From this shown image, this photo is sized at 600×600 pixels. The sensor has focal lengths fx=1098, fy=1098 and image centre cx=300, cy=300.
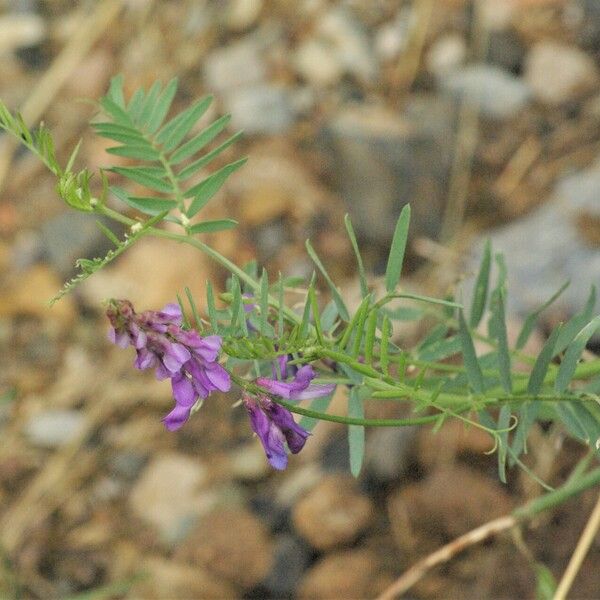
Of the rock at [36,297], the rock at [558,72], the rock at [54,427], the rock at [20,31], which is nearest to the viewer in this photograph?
the rock at [54,427]

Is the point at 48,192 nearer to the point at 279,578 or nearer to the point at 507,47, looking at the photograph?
the point at 507,47

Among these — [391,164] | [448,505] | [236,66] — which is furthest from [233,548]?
[236,66]

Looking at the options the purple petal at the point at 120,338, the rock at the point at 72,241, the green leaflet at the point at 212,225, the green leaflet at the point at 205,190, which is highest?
the green leaflet at the point at 205,190

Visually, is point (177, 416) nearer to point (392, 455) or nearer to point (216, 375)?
point (216, 375)

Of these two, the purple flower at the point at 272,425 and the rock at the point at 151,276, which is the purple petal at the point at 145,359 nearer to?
the purple flower at the point at 272,425

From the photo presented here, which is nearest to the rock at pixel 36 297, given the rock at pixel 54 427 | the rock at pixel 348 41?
the rock at pixel 54 427

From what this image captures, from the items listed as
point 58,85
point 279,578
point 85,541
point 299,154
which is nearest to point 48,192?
point 58,85

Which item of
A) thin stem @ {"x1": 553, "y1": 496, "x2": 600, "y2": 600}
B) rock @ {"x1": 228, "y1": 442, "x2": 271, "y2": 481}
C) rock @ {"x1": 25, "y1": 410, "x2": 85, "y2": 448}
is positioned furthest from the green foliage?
rock @ {"x1": 25, "y1": 410, "x2": 85, "y2": 448}

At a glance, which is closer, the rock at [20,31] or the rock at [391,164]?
the rock at [391,164]
